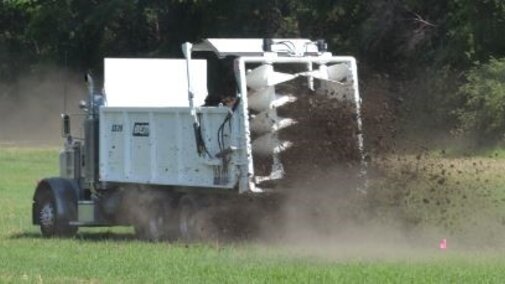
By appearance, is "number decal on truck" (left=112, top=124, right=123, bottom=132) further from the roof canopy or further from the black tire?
the roof canopy

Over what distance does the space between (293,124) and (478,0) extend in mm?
28131

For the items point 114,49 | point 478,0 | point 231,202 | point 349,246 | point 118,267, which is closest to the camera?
point 118,267

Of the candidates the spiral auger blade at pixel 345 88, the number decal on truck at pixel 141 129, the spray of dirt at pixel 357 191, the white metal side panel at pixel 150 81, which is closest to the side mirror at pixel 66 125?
the white metal side panel at pixel 150 81

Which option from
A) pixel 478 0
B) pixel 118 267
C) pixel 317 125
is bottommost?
pixel 118 267

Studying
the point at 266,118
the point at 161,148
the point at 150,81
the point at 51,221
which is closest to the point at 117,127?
the point at 161,148

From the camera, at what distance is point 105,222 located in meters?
22.3

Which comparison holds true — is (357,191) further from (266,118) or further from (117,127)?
A: (117,127)

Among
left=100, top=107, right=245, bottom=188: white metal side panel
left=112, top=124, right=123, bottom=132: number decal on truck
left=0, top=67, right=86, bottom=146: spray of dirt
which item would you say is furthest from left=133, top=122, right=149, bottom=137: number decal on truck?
left=0, top=67, right=86, bottom=146: spray of dirt

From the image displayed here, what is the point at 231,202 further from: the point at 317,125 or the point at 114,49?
the point at 114,49

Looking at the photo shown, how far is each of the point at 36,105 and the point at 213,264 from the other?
2232 inches

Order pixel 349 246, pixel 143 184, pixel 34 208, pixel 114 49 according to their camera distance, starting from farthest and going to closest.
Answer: pixel 114 49 < pixel 34 208 < pixel 143 184 < pixel 349 246

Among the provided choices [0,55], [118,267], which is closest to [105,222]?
[118,267]

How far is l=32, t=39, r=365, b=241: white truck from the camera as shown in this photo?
1897 cm

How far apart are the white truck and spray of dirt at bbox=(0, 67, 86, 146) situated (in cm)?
4006
